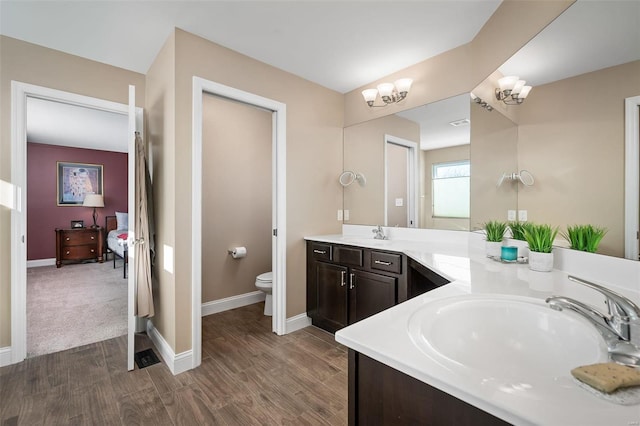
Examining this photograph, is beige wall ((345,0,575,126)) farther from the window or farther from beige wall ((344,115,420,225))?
the window

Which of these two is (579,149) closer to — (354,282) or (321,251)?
(354,282)

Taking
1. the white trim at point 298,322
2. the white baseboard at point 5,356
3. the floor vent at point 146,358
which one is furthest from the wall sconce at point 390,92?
the white baseboard at point 5,356

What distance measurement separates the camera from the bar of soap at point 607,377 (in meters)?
0.50

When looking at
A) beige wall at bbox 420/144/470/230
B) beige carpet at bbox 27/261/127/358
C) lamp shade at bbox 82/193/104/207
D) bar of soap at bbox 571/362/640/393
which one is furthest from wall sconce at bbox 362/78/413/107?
lamp shade at bbox 82/193/104/207

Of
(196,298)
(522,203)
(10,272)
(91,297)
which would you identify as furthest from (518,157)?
(91,297)

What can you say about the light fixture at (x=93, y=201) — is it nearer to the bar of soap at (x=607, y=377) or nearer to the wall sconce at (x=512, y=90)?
the wall sconce at (x=512, y=90)

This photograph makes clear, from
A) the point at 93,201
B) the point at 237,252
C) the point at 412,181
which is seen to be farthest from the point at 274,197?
the point at 93,201

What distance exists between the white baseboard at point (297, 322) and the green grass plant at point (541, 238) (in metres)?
2.07

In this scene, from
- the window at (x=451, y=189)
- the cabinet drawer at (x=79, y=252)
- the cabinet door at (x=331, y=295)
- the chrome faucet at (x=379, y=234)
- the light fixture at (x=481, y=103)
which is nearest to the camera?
the light fixture at (x=481, y=103)

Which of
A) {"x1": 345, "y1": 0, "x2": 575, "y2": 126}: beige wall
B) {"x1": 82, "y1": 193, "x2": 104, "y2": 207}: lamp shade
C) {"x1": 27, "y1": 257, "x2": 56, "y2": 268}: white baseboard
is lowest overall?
{"x1": 27, "y1": 257, "x2": 56, "y2": 268}: white baseboard

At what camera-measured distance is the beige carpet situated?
103 inches

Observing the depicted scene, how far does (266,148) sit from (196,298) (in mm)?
2194

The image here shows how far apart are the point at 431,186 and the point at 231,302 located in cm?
258

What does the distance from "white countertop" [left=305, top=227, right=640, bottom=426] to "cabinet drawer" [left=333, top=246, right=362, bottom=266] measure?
0.86 metres
